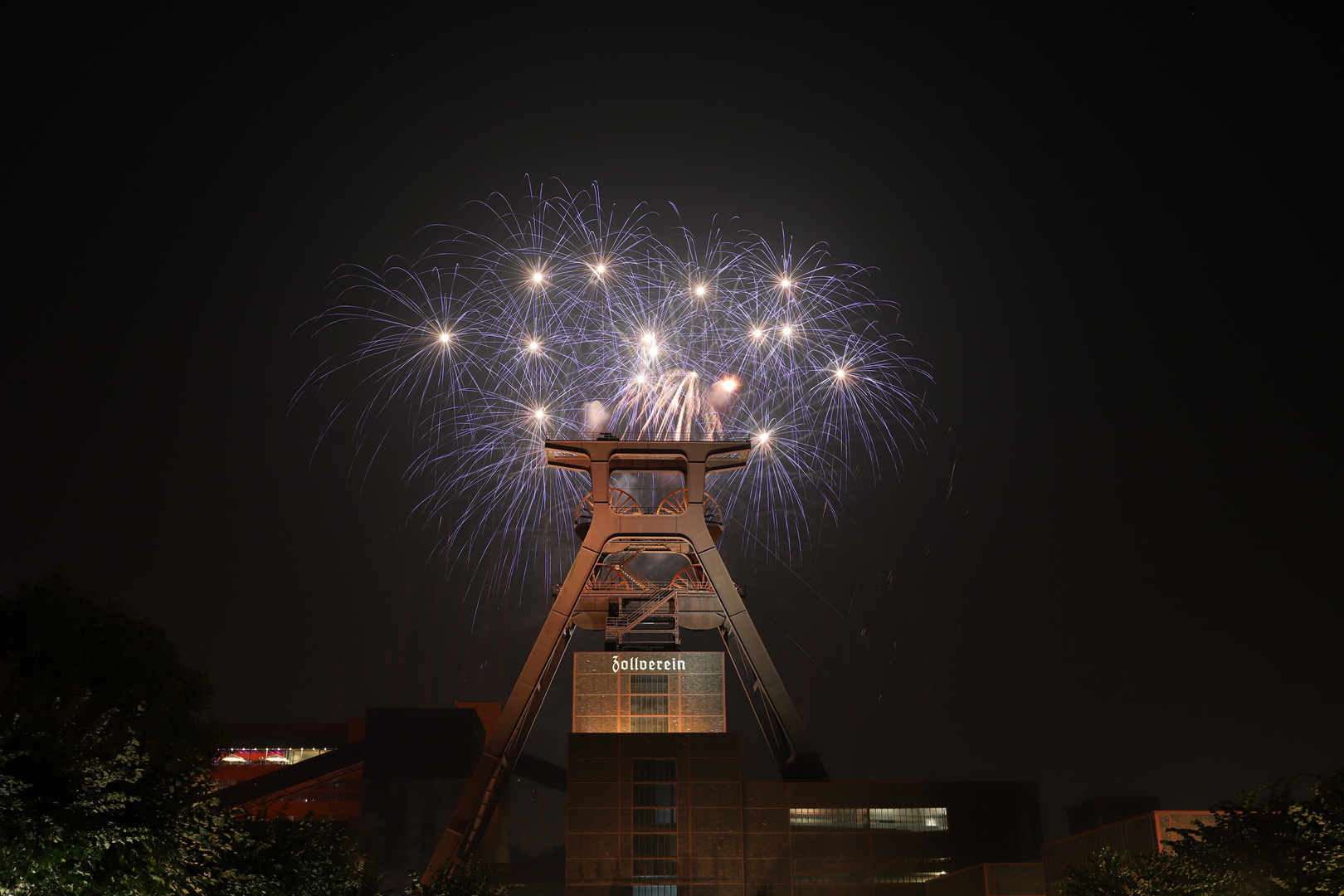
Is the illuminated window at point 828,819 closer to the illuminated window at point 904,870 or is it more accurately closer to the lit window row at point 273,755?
the illuminated window at point 904,870

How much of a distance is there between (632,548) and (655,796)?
43.1 ft

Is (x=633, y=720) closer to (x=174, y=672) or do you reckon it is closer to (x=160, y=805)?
(x=174, y=672)

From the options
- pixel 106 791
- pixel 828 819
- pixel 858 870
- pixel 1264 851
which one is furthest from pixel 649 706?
pixel 106 791

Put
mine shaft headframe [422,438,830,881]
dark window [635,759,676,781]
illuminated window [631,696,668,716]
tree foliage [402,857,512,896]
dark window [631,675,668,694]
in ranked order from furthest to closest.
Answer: dark window [631,675,668,694]
illuminated window [631,696,668,716]
mine shaft headframe [422,438,830,881]
dark window [635,759,676,781]
tree foliage [402,857,512,896]

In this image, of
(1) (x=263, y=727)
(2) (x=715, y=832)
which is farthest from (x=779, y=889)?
(1) (x=263, y=727)

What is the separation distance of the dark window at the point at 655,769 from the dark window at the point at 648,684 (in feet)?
22.6

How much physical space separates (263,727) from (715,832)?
108525mm

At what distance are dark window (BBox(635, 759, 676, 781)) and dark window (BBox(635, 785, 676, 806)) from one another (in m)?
0.38

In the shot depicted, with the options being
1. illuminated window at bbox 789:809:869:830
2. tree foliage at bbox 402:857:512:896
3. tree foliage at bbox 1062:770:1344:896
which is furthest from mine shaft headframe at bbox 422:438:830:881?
tree foliage at bbox 1062:770:1344:896

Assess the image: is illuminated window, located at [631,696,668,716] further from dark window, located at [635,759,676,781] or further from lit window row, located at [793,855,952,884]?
lit window row, located at [793,855,952,884]

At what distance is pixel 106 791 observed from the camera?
1603cm

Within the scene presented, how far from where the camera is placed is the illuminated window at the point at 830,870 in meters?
50.7

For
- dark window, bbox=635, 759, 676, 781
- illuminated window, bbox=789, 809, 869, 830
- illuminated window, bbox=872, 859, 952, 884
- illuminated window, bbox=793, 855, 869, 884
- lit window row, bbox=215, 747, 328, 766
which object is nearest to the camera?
illuminated window, bbox=793, 855, 869, 884

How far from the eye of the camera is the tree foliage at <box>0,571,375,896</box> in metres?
14.5
